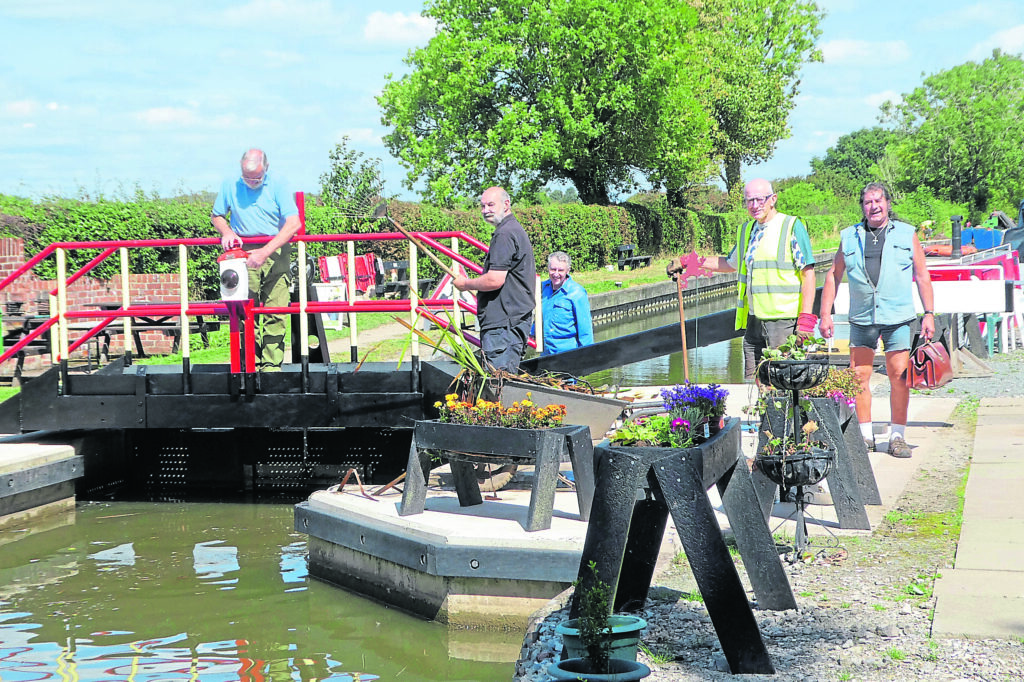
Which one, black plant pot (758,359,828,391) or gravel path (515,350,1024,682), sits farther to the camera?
black plant pot (758,359,828,391)

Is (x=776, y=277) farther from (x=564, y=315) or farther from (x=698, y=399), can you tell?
(x=698, y=399)

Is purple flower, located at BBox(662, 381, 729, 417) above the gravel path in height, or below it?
above

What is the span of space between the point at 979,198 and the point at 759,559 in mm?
60787

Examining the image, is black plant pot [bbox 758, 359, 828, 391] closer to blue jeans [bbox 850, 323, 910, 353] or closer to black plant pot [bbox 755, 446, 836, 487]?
black plant pot [bbox 755, 446, 836, 487]

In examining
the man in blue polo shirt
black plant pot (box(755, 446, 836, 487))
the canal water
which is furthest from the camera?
the man in blue polo shirt

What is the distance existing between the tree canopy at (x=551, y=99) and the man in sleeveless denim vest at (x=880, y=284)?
102 ft

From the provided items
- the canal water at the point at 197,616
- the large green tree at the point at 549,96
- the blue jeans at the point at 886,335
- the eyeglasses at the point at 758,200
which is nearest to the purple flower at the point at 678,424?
the canal water at the point at 197,616

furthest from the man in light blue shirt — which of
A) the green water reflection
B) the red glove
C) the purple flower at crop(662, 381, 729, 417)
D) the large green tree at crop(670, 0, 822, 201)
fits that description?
the large green tree at crop(670, 0, 822, 201)

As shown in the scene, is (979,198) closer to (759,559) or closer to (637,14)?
(637,14)

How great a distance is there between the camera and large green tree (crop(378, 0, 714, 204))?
37875 mm

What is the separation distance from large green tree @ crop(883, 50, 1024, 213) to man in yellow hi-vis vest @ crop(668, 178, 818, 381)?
55023 millimetres

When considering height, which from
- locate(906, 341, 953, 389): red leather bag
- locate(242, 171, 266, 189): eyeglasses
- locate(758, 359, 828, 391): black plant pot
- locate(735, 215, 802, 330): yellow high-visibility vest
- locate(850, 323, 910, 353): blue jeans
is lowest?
locate(906, 341, 953, 389): red leather bag

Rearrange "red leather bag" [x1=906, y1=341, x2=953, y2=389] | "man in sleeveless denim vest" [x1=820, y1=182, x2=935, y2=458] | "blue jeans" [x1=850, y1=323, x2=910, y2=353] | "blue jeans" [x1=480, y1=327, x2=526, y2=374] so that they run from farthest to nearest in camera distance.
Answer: "red leather bag" [x1=906, y1=341, x2=953, y2=389] → "blue jeans" [x1=850, y1=323, x2=910, y2=353] → "man in sleeveless denim vest" [x1=820, y1=182, x2=935, y2=458] → "blue jeans" [x1=480, y1=327, x2=526, y2=374]

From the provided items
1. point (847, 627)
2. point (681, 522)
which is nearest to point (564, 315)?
point (847, 627)
